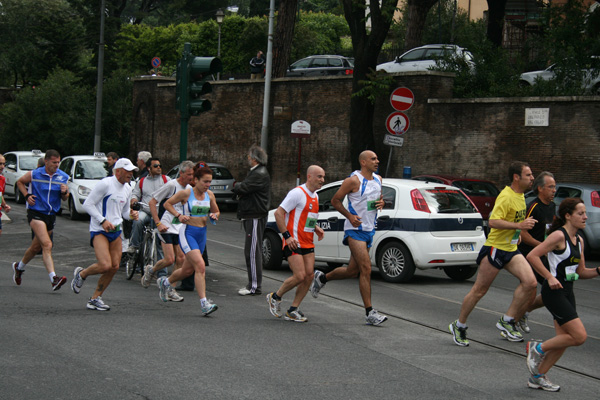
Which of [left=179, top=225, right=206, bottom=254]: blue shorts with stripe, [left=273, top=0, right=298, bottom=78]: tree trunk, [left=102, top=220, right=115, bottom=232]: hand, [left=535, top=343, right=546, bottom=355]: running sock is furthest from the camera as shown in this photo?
[left=273, top=0, right=298, bottom=78]: tree trunk

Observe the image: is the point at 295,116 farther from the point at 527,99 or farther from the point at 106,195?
the point at 106,195

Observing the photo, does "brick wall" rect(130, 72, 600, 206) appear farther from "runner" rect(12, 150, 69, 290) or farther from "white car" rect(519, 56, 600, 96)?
"runner" rect(12, 150, 69, 290)

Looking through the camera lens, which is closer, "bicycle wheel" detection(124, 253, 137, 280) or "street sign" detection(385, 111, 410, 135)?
"bicycle wheel" detection(124, 253, 137, 280)

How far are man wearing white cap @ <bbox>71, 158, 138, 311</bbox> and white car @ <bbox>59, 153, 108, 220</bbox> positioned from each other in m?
13.0

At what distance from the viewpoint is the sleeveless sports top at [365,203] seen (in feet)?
30.6

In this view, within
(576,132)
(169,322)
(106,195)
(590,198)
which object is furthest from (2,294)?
(576,132)

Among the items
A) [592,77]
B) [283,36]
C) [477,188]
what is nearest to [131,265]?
[477,188]

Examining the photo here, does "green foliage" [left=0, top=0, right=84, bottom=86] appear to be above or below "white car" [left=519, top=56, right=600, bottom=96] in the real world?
above

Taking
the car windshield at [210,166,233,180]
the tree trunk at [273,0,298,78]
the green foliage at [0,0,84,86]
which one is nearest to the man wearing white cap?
the car windshield at [210,166,233,180]

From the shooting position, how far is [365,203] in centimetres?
941

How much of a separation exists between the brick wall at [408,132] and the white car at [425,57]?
2.10m

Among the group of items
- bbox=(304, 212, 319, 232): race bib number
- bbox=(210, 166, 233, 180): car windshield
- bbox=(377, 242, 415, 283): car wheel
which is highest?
bbox=(304, 212, 319, 232): race bib number

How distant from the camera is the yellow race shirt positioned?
853 centimetres

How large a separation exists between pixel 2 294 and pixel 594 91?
19.5m
